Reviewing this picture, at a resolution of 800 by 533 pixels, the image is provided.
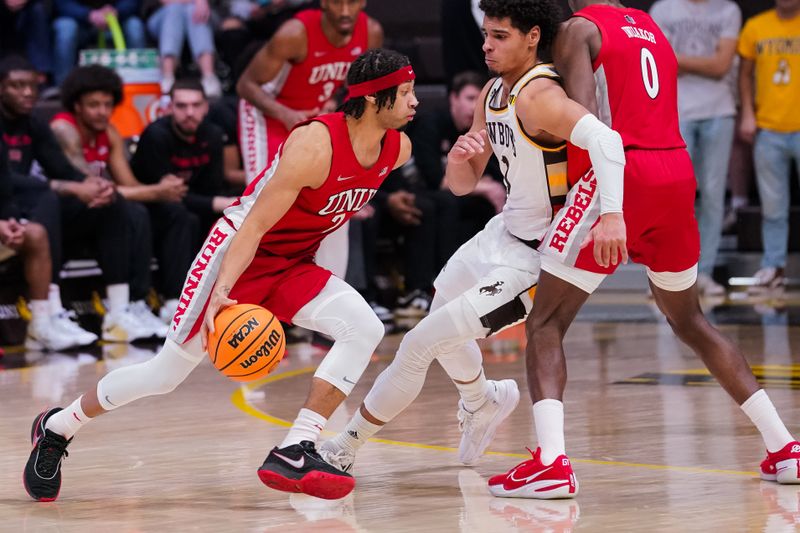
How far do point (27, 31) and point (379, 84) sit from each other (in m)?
7.33

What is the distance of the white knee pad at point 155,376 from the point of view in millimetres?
4648

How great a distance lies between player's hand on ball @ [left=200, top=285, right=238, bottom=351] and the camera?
4.48 m

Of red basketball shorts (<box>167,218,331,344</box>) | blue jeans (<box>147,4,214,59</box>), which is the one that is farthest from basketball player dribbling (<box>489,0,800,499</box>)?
blue jeans (<box>147,4,214,59</box>)

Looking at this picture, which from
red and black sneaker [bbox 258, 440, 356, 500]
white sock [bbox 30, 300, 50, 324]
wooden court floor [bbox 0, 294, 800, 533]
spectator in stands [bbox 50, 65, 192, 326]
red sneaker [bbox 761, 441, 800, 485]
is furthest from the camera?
spectator in stands [bbox 50, 65, 192, 326]

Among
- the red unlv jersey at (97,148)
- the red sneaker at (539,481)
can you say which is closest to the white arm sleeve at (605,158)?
the red sneaker at (539,481)

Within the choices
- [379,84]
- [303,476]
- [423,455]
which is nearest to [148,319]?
[423,455]

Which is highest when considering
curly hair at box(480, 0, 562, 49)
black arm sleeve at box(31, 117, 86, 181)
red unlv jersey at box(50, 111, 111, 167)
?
curly hair at box(480, 0, 562, 49)

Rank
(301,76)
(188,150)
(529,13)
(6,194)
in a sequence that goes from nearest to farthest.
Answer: (529,13) → (6,194) → (301,76) → (188,150)

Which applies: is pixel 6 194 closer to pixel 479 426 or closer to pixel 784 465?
pixel 479 426

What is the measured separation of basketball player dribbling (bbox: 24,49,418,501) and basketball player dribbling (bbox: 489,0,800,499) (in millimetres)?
584

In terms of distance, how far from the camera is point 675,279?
4715mm

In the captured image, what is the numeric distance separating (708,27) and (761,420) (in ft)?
21.0

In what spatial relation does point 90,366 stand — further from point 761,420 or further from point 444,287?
point 761,420

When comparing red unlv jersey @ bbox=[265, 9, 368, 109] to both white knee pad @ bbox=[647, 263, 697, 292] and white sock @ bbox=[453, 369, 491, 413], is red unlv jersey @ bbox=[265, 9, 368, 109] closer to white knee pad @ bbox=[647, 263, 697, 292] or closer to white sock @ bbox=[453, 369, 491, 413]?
white sock @ bbox=[453, 369, 491, 413]
